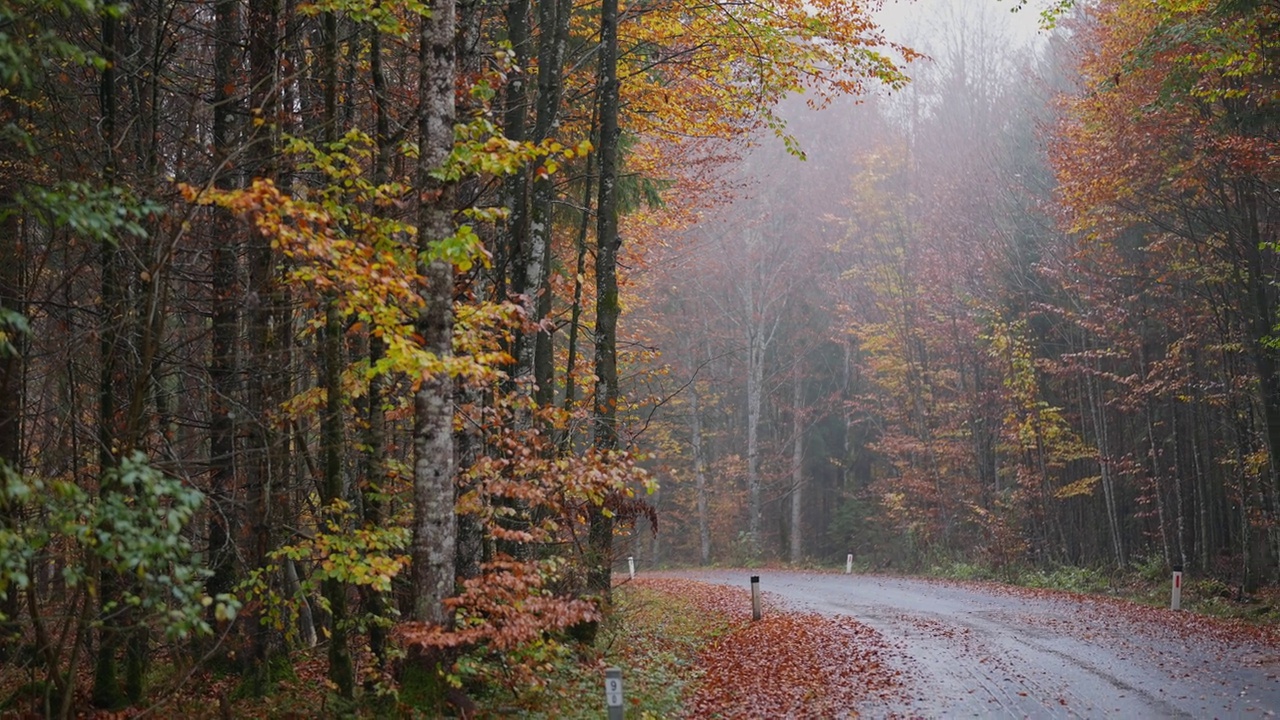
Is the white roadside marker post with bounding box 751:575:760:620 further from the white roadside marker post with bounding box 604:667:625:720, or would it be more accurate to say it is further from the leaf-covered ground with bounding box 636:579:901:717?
the white roadside marker post with bounding box 604:667:625:720

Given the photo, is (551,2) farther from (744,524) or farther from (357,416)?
(744,524)

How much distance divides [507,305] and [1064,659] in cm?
977

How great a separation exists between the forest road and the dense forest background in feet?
13.5

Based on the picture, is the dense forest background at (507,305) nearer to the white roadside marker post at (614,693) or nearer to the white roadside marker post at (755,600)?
the white roadside marker post at (614,693)

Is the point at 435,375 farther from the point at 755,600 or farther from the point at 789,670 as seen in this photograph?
the point at 755,600

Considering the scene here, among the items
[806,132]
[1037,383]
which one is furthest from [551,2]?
[806,132]

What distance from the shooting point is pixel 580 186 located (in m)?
19.2

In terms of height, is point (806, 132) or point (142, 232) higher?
point (806, 132)

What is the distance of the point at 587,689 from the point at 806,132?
130ft

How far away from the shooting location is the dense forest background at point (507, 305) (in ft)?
25.1

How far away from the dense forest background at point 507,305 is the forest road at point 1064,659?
4103 millimetres

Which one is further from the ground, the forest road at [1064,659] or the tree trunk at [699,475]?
the tree trunk at [699,475]

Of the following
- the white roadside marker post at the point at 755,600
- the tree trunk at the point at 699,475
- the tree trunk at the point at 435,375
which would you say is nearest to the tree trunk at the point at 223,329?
the tree trunk at the point at 435,375

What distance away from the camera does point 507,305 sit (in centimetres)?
866
